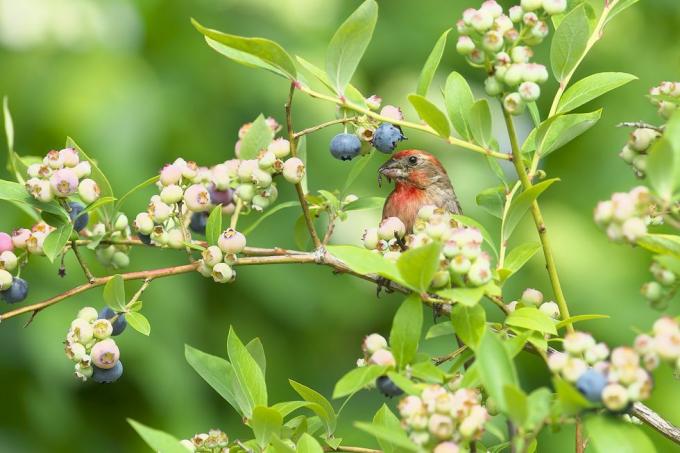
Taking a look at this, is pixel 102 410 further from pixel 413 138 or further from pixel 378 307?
pixel 413 138

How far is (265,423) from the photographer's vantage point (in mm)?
1758

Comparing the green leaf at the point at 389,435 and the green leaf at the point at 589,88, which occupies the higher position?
the green leaf at the point at 589,88

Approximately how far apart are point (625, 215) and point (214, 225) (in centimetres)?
83

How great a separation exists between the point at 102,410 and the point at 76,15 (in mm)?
2032

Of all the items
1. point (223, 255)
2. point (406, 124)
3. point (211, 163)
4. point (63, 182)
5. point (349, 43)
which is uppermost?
point (349, 43)

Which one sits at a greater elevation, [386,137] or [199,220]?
[386,137]

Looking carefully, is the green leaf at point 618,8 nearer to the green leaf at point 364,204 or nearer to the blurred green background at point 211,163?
the green leaf at point 364,204

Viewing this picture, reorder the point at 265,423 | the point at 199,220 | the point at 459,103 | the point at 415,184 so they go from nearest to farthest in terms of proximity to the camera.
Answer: the point at 265,423 → the point at 459,103 → the point at 199,220 → the point at 415,184

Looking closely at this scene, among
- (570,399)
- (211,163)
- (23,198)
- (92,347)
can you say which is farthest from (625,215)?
(211,163)

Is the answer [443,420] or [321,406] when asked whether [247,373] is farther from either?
[443,420]

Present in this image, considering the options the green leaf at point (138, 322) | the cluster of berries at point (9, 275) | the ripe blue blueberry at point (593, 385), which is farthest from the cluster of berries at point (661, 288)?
the cluster of berries at point (9, 275)

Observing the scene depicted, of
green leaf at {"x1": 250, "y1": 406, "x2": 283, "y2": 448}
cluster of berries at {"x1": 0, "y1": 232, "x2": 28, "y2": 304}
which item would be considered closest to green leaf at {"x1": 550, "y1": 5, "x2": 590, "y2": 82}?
green leaf at {"x1": 250, "y1": 406, "x2": 283, "y2": 448}

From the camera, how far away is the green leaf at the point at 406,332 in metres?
1.64

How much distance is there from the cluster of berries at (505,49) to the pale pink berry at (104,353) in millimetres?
792
